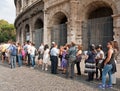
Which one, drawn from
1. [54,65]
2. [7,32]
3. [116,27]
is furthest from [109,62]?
[7,32]

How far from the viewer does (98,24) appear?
16.6m

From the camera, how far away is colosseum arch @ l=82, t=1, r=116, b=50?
15877 mm

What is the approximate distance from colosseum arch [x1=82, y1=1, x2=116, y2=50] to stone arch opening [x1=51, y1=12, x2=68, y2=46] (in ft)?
6.58

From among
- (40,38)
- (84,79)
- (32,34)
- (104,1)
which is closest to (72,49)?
(84,79)

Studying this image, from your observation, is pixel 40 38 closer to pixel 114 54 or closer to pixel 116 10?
pixel 116 10

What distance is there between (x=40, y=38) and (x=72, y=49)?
509 inches

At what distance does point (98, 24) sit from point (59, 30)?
13.8 feet

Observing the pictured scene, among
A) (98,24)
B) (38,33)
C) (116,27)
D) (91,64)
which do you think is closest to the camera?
(91,64)

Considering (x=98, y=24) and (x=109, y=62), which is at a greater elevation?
(x=98, y=24)

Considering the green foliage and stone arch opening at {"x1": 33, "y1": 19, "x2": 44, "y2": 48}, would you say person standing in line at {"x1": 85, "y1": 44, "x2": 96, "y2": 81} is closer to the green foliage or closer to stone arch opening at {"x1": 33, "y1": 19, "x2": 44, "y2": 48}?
stone arch opening at {"x1": 33, "y1": 19, "x2": 44, "y2": 48}

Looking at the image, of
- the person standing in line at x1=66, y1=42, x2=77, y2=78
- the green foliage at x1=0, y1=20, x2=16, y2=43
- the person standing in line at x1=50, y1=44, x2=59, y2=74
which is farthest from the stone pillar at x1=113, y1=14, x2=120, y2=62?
the green foliage at x1=0, y1=20, x2=16, y2=43

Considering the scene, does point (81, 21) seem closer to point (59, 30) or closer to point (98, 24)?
point (98, 24)

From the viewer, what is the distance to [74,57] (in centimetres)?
1084

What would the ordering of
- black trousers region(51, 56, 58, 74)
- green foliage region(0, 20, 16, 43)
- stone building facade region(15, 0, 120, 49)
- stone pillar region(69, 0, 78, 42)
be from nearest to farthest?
black trousers region(51, 56, 58, 74) < stone building facade region(15, 0, 120, 49) < stone pillar region(69, 0, 78, 42) < green foliage region(0, 20, 16, 43)
